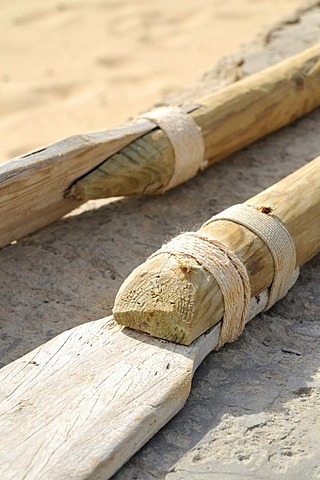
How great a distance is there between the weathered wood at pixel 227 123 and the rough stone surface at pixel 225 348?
0.09m

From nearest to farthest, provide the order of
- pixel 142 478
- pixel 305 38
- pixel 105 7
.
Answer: pixel 142 478, pixel 305 38, pixel 105 7

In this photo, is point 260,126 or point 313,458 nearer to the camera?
point 313,458

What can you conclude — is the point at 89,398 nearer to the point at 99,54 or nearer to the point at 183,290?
Result: the point at 183,290

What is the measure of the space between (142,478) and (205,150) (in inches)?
58.8

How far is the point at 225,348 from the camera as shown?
7.55 feet

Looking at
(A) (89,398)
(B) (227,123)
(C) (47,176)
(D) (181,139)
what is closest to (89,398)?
(A) (89,398)

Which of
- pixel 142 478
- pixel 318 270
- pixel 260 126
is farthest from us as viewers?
pixel 260 126

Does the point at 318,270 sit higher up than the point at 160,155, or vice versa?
the point at 160,155

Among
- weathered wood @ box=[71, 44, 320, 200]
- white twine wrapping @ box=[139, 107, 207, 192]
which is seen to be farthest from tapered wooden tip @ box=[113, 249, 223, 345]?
white twine wrapping @ box=[139, 107, 207, 192]

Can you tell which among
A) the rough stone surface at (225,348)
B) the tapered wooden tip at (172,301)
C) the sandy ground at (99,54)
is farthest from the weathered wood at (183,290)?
the sandy ground at (99,54)

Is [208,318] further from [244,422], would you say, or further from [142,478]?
[142,478]

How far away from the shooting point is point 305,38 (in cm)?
427

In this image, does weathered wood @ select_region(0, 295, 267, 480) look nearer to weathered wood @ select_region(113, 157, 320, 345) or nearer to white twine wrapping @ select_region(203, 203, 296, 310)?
weathered wood @ select_region(113, 157, 320, 345)

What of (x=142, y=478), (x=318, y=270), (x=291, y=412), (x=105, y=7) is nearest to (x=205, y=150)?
(x=318, y=270)
